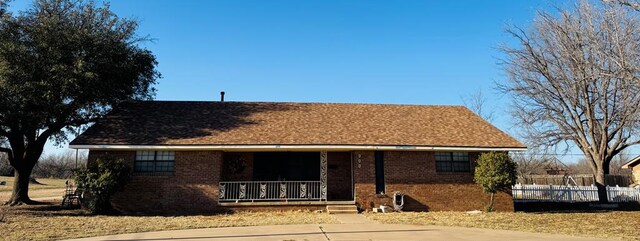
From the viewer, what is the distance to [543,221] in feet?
46.6

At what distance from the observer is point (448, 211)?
17156 mm

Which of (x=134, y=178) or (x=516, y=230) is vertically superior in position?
(x=134, y=178)

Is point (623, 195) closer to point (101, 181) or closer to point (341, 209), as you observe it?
point (341, 209)

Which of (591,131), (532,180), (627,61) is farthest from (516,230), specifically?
(532,180)

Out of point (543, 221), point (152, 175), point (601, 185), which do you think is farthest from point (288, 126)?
point (601, 185)

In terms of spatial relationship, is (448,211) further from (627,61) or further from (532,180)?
(532,180)

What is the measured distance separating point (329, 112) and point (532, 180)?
94.9ft

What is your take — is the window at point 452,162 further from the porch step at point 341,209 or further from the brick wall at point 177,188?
the brick wall at point 177,188

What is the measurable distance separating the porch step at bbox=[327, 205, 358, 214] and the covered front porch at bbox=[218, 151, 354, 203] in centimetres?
56

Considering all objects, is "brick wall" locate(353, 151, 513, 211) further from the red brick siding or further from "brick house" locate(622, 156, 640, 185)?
"brick house" locate(622, 156, 640, 185)

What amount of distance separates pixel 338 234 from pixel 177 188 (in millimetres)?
8106

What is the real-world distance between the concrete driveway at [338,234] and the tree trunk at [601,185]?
1456 centimetres

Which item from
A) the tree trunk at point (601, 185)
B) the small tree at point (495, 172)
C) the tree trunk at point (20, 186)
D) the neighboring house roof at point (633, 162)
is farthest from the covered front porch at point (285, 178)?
the neighboring house roof at point (633, 162)

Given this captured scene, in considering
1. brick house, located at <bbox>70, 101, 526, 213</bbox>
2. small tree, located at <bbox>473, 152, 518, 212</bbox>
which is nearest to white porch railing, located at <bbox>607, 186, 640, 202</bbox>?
brick house, located at <bbox>70, 101, 526, 213</bbox>
